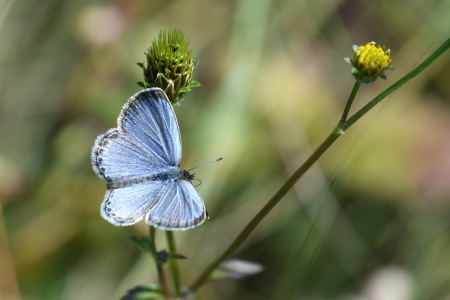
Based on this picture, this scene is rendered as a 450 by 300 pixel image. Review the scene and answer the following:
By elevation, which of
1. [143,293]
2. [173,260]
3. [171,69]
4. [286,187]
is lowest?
[143,293]

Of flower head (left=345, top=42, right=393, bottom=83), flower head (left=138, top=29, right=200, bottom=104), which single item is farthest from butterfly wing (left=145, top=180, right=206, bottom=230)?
flower head (left=345, top=42, right=393, bottom=83)

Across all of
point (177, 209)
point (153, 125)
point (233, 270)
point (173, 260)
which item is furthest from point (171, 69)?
point (233, 270)

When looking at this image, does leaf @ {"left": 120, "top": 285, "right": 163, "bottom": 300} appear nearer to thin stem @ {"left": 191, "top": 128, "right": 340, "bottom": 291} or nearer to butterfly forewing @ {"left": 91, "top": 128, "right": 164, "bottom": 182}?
thin stem @ {"left": 191, "top": 128, "right": 340, "bottom": 291}

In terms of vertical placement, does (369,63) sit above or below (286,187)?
above

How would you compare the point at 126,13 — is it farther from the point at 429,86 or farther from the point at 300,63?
the point at 429,86

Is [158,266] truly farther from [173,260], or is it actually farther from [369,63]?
[369,63]

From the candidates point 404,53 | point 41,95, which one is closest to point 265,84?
point 404,53

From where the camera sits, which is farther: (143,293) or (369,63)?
(143,293)

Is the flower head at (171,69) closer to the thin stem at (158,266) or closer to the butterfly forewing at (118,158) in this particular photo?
the butterfly forewing at (118,158)
